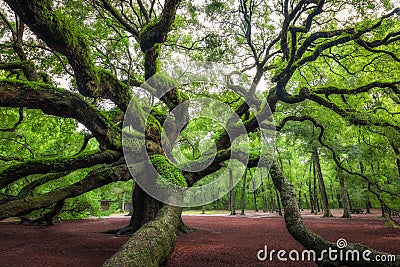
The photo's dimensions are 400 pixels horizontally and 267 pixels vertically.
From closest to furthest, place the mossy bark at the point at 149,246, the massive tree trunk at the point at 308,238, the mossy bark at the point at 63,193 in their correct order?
the mossy bark at the point at 149,246, the massive tree trunk at the point at 308,238, the mossy bark at the point at 63,193

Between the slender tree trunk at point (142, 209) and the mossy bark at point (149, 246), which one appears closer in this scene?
the mossy bark at point (149, 246)

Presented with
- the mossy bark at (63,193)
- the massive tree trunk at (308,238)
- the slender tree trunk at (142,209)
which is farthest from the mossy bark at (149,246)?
the slender tree trunk at (142,209)

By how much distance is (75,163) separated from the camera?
763cm

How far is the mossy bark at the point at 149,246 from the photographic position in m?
2.93

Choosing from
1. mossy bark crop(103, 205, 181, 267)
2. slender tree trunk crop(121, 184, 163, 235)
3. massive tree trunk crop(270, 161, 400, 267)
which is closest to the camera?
mossy bark crop(103, 205, 181, 267)

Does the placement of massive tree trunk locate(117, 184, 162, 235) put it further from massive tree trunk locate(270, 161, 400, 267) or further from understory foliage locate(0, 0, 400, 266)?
massive tree trunk locate(270, 161, 400, 267)

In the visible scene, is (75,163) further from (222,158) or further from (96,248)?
(222,158)

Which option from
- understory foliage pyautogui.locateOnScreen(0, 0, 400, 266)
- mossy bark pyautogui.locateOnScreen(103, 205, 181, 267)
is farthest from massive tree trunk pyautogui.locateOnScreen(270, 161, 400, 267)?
mossy bark pyautogui.locateOnScreen(103, 205, 181, 267)

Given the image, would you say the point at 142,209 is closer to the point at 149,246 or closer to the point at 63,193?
the point at 63,193

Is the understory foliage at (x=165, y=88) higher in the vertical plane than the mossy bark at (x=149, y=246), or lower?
higher

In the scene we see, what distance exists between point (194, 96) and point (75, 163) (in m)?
7.42

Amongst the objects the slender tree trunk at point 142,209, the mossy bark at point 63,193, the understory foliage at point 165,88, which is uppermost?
the understory foliage at point 165,88

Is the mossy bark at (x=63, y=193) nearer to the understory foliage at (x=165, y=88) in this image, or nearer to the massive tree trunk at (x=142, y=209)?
the understory foliage at (x=165, y=88)

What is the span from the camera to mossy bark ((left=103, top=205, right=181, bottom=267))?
293cm
